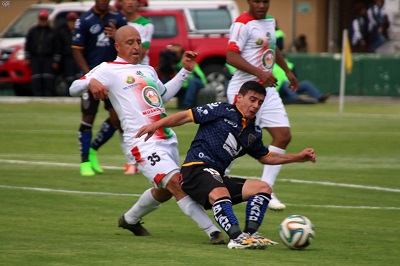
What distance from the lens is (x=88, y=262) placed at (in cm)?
688

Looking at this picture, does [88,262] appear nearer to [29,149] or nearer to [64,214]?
[64,214]

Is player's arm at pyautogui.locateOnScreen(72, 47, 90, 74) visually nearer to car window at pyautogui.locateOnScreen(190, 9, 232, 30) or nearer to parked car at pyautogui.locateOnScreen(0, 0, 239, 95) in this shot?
parked car at pyautogui.locateOnScreen(0, 0, 239, 95)

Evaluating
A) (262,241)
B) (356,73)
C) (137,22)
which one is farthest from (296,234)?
(356,73)

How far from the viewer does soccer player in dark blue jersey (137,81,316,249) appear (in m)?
7.85

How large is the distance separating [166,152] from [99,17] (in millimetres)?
Answer: 4726

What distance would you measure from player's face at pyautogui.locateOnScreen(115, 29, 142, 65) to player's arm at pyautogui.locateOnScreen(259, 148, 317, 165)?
1.47 metres

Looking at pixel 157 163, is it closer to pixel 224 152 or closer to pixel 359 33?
pixel 224 152

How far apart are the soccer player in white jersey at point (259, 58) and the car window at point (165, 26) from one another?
628 inches

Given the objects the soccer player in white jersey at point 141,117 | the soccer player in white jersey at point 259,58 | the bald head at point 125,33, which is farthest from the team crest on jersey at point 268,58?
the bald head at point 125,33

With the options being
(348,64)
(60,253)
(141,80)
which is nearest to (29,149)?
(141,80)

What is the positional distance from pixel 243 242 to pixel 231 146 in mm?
970

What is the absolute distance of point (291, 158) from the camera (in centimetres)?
813

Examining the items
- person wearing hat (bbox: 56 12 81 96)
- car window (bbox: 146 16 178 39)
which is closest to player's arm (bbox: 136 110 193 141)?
person wearing hat (bbox: 56 12 81 96)

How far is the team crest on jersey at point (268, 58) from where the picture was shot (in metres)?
10.7
